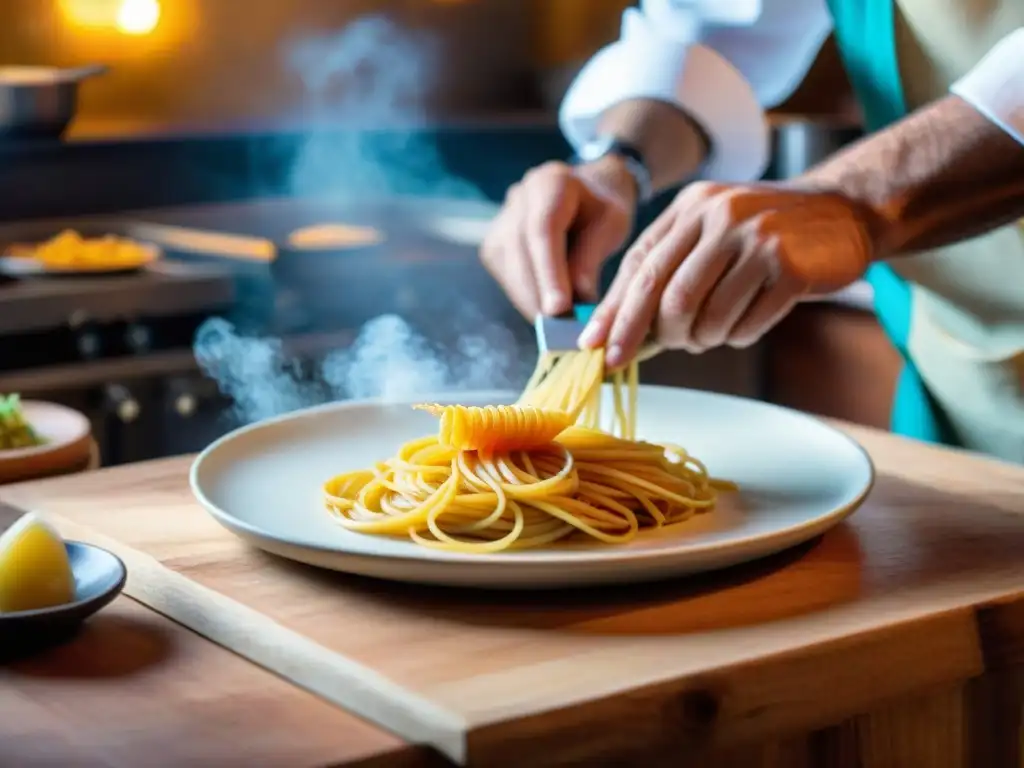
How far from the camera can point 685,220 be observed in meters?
1.35

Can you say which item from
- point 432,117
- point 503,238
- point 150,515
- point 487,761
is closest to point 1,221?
point 432,117

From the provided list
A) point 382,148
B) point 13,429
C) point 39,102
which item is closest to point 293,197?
point 382,148

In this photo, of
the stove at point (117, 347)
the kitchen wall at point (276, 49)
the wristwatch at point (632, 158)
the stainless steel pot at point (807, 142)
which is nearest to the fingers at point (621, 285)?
the wristwatch at point (632, 158)

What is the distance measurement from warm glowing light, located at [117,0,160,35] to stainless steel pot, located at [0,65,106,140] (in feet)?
1.61

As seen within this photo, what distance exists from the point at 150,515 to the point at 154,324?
5.42 feet

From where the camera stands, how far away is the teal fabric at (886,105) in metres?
1.80

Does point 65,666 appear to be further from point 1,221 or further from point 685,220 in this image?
point 1,221

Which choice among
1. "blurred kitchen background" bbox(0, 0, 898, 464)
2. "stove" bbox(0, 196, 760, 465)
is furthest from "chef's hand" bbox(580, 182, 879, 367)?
"stove" bbox(0, 196, 760, 465)

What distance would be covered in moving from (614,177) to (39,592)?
99 cm

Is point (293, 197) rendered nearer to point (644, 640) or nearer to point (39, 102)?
point (39, 102)

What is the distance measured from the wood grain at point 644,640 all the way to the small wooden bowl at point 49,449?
229 millimetres

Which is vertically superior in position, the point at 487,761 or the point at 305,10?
the point at 305,10

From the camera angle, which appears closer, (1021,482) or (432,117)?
(1021,482)

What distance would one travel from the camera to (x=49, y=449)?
143 cm
